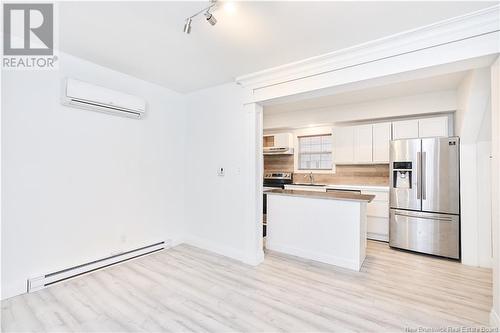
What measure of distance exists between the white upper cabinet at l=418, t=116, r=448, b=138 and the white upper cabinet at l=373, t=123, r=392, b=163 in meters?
0.47

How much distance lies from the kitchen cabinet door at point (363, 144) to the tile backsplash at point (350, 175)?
0.36 m

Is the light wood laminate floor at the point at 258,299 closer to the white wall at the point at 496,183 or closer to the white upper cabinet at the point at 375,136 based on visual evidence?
the white wall at the point at 496,183

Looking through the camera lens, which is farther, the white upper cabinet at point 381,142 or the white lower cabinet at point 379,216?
the white upper cabinet at point 381,142

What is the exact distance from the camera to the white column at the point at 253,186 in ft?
10.5

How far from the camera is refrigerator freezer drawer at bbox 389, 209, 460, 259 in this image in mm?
3279

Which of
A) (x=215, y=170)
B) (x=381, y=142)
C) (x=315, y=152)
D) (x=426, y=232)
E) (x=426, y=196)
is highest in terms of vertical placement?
(x=381, y=142)

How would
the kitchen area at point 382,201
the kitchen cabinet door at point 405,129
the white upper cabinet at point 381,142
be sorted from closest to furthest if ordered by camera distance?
1. the kitchen area at point 382,201
2. the kitchen cabinet door at point 405,129
3. the white upper cabinet at point 381,142

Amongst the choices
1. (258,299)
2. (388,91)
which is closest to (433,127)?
(388,91)

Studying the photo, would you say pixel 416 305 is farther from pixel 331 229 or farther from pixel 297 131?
pixel 297 131

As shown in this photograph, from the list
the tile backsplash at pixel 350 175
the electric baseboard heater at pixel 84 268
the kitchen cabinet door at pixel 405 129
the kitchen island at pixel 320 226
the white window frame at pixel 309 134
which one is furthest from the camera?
the white window frame at pixel 309 134

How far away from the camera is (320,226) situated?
10.6 ft

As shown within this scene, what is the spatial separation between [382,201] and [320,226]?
1678 mm

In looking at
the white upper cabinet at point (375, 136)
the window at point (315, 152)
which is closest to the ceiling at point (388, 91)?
the white upper cabinet at point (375, 136)

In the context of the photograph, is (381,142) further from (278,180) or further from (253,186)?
(253,186)
